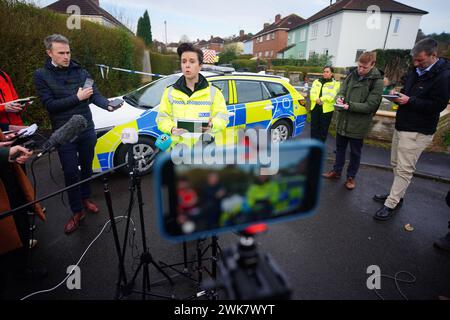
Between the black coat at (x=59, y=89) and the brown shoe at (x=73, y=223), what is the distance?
1.10 meters

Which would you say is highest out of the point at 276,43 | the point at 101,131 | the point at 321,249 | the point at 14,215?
the point at 276,43

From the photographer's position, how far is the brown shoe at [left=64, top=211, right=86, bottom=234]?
10.1 ft

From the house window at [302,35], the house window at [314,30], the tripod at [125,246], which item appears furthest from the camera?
the house window at [302,35]

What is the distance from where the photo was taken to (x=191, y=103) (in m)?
2.37

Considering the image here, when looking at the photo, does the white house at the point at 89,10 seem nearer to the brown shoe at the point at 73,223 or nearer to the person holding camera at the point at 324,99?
the person holding camera at the point at 324,99

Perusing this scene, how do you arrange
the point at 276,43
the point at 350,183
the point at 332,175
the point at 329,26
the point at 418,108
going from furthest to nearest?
the point at 276,43, the point at 329,26, the point at 332,175, the point at 350,183, the point at 418,108

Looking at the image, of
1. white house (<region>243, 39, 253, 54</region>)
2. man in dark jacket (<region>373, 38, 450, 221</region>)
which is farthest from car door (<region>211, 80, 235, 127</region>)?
white house (<region>243, 39, 253, 54</region>)

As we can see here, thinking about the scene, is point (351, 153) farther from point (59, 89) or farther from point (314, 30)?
point (314, 30)

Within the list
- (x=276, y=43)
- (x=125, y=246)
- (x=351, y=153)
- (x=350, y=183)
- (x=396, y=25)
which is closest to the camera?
(x=125, y=246)

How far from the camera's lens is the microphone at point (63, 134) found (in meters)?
1.68

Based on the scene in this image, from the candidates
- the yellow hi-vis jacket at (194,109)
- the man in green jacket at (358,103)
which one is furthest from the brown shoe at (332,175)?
the yellow hi-vis jacket at (194,109)

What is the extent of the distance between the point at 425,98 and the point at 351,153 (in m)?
1.34

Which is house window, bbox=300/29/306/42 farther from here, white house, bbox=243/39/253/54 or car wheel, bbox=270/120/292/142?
car wheel, bbox=270/120/292/142

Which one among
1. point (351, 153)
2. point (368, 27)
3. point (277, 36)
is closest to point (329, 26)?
point (368, 27)
